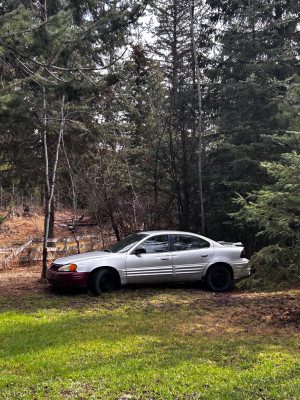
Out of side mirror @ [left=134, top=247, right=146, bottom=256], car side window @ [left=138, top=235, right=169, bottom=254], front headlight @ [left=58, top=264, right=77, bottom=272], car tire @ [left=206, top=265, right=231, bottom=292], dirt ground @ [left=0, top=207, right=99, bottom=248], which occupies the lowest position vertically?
car tire @ [left=206, top=265, right=231, bottom=292]

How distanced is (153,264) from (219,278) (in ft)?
5.98

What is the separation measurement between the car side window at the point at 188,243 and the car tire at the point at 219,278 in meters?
0.66

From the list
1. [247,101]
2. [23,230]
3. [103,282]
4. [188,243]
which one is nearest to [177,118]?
[247,101]

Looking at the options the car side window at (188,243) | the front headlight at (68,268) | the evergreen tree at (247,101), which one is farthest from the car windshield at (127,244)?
the evergreen tree at (247,101)

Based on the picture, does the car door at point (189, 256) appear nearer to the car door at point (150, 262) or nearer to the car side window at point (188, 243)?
the car side window at point (188, 243)

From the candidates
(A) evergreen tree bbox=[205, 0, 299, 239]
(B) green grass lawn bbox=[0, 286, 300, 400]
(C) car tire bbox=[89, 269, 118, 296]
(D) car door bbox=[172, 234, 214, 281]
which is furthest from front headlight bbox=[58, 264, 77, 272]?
(A) evergreen tree bbox=[205, 0, 299, 239]

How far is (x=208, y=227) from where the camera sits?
14445 mm

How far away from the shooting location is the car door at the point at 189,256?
965cm

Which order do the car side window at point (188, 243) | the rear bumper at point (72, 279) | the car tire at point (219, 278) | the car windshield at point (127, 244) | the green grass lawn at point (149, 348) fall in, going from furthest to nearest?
the car side window at point (188, 243)
the car tire at point (219, 278)
the car windshield at point (127, 244)
the rear bumper at point (72, 279)
the green grass lawn at point (149, 348)

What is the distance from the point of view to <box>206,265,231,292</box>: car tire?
386 inches

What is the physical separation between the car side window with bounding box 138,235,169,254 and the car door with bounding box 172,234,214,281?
9.5 inches

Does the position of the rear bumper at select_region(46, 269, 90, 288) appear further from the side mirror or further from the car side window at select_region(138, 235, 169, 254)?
the car side window at select_region(138, 235, 169, 254)

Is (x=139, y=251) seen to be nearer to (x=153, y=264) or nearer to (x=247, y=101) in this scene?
(x=153, y=264)

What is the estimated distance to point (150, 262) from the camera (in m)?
9.42
